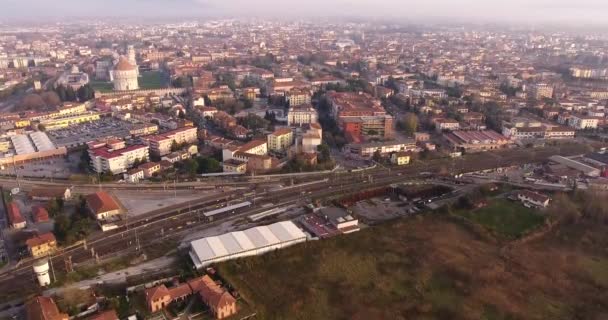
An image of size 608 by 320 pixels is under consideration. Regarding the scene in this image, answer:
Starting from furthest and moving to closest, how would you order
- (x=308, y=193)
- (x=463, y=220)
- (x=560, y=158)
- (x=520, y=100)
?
(x=520, y=100) < (x=560, y=158) < (x=308, y=193) < (x=463, y=220)

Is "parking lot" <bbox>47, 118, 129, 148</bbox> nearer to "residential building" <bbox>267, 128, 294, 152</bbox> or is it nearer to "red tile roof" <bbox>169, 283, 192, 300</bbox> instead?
"residential building" <bbox>267, 128, 294, 152</bbox>

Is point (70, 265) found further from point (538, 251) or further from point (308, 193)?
point (538, 251)

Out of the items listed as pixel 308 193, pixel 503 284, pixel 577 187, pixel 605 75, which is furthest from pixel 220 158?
pixel 605 75

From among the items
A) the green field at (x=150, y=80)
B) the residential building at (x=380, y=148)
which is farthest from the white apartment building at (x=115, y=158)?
the green field at (x=150, y=80)

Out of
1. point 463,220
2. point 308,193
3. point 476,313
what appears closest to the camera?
point 476,313

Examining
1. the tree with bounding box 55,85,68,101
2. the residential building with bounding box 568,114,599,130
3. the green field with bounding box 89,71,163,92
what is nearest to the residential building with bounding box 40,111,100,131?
the tree with bounding box 55,85,68,101

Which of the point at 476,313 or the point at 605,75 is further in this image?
the point at 605,75

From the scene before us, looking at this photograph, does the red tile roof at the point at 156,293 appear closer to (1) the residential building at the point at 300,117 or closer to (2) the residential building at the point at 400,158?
(2) the residential building at the point at 400,158
